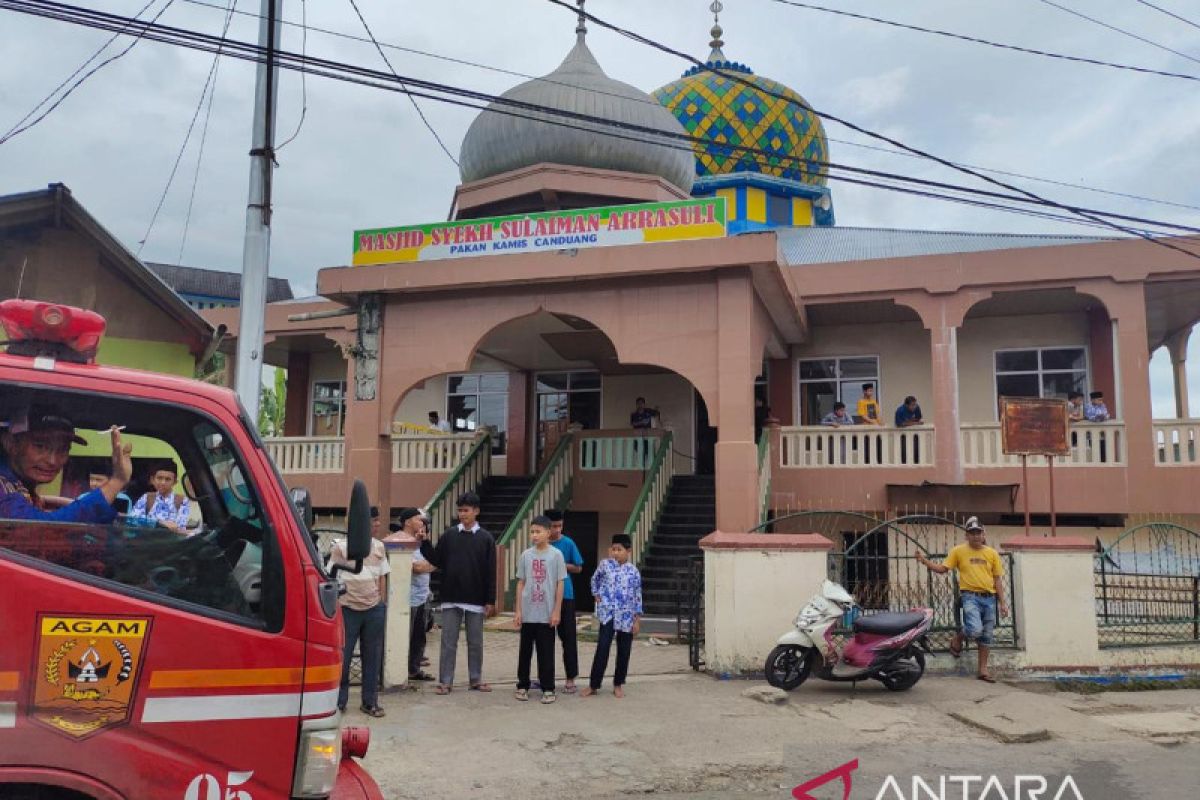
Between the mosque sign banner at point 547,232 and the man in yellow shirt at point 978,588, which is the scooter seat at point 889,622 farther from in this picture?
the mosque sign banner at point 547,232

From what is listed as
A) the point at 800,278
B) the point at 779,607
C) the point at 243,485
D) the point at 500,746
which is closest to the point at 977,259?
the point at 800,278

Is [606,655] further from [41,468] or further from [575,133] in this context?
[575,133]

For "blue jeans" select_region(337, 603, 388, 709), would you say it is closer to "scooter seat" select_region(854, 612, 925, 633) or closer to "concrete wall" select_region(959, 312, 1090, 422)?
"scooter seat" select_region(854, 612, 925, 633)

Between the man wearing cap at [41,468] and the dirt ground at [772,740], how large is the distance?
2.64m

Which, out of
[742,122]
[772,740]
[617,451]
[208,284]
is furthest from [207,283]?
[772,740]

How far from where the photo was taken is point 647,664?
9.12 meters

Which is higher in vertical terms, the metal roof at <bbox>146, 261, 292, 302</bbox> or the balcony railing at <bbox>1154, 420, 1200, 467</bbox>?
the metal roof at <bbox>146, 261, 292, 302</bbox>

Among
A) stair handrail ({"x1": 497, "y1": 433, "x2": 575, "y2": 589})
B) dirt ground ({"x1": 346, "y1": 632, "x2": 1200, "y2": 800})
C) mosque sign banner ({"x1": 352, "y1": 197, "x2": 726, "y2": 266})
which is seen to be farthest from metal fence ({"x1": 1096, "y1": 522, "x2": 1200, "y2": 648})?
stair handrail ({"x1": 497, "y1": 433, "x2": 575, "y2": 589})

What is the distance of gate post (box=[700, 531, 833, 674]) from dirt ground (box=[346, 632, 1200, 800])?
0.30 m

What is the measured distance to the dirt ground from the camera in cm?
529

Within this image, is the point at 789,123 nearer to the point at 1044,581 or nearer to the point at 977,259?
the point at 977,259

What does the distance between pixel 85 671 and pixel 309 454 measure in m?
14.6

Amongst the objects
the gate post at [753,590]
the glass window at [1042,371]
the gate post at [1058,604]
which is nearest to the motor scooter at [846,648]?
the gate post at [753,590]

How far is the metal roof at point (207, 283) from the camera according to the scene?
121 ft
